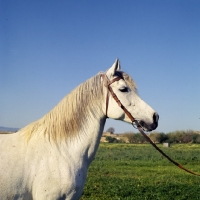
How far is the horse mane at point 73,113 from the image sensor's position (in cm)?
368

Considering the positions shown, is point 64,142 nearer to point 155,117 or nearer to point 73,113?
point 73,113

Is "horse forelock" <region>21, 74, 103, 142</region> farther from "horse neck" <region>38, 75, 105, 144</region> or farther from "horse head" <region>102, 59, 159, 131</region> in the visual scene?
"horse head" <region>102, 59, 159, 131</region>

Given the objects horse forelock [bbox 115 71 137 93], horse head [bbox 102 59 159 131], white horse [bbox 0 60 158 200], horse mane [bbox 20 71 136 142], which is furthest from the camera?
horse forelock [bbox 115 71 137 93]

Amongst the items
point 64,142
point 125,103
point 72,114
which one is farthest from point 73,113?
point 125,103

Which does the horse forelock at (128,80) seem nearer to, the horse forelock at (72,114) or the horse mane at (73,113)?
the horse mane at (73,113)

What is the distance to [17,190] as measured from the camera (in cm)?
331

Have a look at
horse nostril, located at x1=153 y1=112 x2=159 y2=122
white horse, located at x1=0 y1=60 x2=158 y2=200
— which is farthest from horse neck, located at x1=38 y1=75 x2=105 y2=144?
horse nostril, located at x1=153 y1=112 x2=159 y2=122

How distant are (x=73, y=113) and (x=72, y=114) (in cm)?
2

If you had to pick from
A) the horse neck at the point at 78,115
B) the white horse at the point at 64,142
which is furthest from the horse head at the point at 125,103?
the horse neck at the point at 78,115

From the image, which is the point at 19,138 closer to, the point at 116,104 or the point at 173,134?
the point at 116,104

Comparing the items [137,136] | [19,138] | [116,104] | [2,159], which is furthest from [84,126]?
[137,136]

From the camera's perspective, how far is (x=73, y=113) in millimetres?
3773

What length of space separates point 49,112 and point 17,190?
3.36ft

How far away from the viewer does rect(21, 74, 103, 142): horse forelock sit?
368 cm
